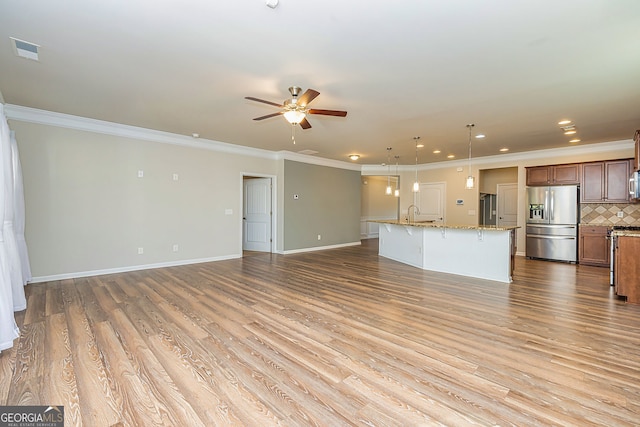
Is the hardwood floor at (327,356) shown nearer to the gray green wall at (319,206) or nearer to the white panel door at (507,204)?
the gray green wall at (319,206)

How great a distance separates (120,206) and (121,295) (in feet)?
6.75

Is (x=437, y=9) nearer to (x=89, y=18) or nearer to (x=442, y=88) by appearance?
(x=442, y=88)

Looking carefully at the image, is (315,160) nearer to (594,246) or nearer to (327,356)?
(327,356)

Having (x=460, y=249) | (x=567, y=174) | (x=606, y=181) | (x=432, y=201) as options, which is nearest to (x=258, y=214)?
(x=460, y=249)

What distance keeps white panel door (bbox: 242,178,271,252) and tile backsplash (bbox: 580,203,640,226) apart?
24.3 feet

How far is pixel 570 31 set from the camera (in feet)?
7.84

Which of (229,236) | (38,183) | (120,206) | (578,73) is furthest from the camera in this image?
(229,236)

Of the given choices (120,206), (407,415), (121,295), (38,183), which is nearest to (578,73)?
(407,415)

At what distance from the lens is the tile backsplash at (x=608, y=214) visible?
20.1 feet

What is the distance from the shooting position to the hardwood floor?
1771 mm

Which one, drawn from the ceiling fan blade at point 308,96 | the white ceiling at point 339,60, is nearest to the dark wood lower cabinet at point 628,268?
the white ceiling at point 339,60

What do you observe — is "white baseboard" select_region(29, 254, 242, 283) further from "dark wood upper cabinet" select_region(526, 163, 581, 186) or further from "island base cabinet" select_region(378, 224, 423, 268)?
"dark wood upper cabinet" select_region(526, 163, 581, 186)

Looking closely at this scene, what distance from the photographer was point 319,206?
841cm

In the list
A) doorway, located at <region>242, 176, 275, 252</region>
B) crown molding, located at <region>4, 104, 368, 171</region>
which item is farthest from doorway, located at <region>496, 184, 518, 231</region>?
doorway, located at <region>242, 176, 275, 252</region>
